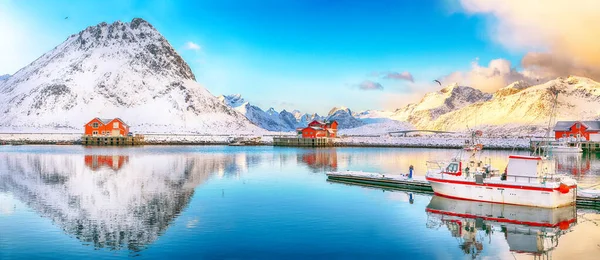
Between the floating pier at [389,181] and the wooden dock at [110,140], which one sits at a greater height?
the wooden dock at [110,140]

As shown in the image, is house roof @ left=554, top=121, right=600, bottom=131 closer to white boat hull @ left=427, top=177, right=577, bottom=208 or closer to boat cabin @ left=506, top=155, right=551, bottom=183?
white boat hull @ left=427, top=177, right=577, bottom=208

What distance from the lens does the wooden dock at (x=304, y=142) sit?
472 feet

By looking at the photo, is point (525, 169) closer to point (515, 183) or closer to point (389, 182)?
point (515, 183)

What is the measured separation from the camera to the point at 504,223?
107 ft

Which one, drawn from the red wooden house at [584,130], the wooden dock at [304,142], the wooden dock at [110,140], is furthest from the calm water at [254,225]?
the red wooden house at [584,130]

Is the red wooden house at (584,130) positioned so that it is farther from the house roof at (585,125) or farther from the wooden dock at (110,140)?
the wooden dock at (110,140)

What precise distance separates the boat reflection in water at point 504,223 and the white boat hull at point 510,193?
0.42 meters

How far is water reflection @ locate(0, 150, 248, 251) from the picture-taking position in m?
28.5

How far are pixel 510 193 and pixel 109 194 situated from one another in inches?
1221

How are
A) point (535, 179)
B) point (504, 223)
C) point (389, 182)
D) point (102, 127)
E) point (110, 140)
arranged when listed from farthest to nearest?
point (102, 127) → point (110, 140) → point (389, 182) → point (535, 179) → point (504, 223)

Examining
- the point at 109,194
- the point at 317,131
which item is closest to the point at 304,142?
the point at 317,131

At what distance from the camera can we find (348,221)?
32.3 metres

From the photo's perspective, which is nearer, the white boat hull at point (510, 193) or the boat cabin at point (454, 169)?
the white boat hull at point (510, 193)

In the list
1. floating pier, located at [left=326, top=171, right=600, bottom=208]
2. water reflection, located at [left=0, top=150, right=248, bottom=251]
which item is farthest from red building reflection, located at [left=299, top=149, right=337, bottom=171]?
floating pier, located at [left=326, top=171, right=600, bottom=208]
